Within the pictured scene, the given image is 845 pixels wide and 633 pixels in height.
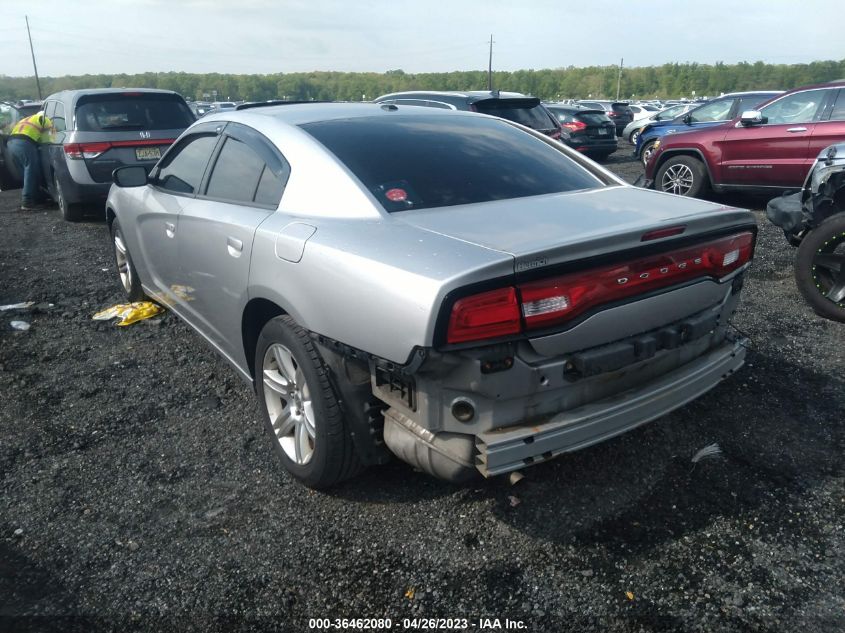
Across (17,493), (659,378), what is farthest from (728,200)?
(17,493)

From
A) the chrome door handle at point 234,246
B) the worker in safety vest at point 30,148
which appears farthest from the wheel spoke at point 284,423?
the worker in safety vest at point 30,148

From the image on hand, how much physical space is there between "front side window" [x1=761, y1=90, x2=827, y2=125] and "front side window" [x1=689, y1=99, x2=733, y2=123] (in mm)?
3623

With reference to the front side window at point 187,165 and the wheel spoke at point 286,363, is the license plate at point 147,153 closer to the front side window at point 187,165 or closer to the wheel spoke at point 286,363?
the front side window at point 187,165

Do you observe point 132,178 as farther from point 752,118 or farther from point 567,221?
point 752,118

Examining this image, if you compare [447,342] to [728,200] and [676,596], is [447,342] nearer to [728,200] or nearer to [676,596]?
[676,596]

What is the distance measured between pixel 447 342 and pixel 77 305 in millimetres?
4509

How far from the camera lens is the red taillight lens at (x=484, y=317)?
1988mm

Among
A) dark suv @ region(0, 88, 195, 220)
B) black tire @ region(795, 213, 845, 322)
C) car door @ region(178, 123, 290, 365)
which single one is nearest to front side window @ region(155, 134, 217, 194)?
car door @ region(178, 123, 290, 365)

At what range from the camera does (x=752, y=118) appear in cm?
800

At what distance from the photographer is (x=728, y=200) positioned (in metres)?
9.87

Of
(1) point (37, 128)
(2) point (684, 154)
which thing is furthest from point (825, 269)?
(1) point (37, 128)

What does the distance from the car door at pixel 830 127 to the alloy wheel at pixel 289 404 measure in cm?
727

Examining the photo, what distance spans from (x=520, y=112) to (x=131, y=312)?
6.82m

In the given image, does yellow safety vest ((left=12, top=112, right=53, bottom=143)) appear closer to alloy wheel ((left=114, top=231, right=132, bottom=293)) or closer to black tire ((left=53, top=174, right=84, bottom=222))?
black tire ((left=53, top=174, right=84, bottom=222))
